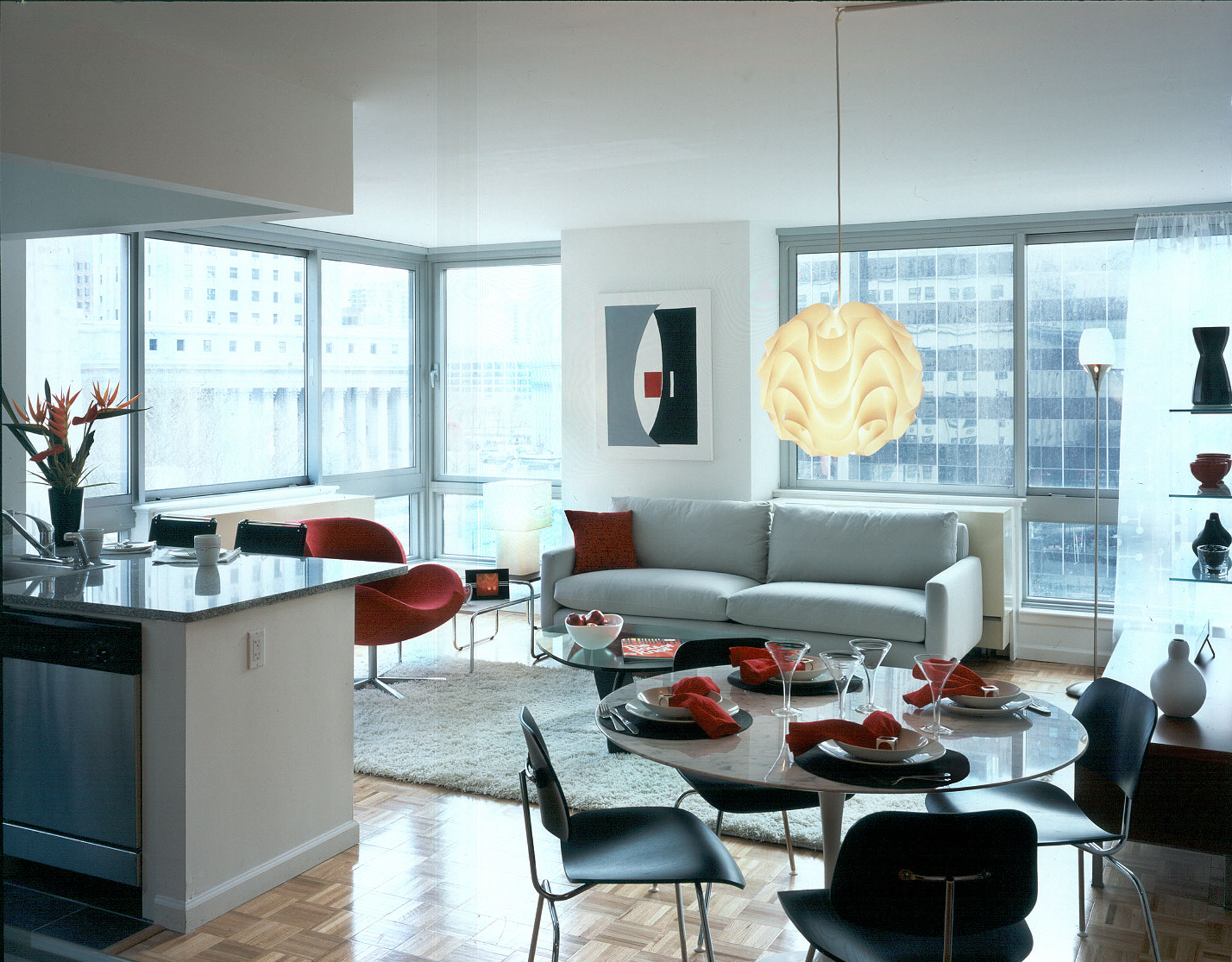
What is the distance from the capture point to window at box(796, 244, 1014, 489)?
5488 mm

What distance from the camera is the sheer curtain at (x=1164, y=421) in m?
4.68

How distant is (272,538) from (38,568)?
127cm

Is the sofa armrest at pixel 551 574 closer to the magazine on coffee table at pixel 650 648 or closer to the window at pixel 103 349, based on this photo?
the magazine on coffee table at pixel 650 648

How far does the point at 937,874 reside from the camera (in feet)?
5.29

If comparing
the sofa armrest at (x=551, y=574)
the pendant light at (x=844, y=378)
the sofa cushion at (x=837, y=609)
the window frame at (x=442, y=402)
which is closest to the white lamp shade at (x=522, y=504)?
the sofa armrest at (x=551, y=574)

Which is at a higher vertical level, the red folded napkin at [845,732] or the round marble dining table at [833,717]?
the red folded napkin at [845,732]

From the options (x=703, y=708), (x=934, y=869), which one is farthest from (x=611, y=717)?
(x=934, y=869)

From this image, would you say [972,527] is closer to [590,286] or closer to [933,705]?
[590,286]

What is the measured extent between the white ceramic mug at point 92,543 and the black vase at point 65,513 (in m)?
0.03

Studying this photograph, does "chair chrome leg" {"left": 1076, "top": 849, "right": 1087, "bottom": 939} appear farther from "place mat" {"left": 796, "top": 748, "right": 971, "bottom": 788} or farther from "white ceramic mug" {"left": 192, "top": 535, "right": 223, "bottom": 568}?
"white ceramic mug" {"left": 192, "top": 535, "right": 223, "bottom": 568}

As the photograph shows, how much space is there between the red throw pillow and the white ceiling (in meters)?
1.57

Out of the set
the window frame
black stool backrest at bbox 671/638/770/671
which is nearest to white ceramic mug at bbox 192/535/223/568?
black stool backrest at bbox 671/638/770/671

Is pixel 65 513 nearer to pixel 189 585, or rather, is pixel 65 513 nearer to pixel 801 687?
pixel 189 585

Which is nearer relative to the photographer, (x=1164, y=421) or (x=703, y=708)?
(x=703, y=708)
